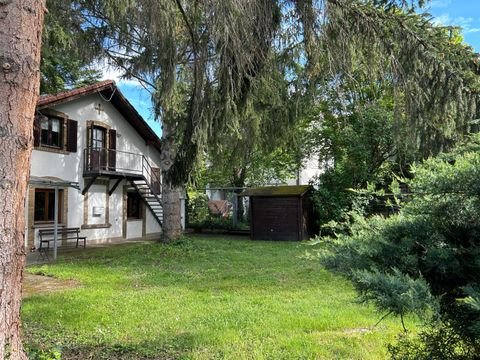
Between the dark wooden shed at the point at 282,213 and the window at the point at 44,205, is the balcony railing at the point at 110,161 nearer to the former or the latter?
the window at the point at 44,205

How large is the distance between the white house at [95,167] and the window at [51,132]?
12mm

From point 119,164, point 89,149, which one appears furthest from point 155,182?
point 89,149

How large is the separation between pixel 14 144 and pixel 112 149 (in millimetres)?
14702

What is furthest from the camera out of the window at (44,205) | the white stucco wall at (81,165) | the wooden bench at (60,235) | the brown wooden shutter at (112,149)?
the brown wooden shutter at (112,149)

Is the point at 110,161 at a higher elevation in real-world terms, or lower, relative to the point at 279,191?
higher

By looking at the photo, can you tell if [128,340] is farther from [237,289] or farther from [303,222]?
[303,222]

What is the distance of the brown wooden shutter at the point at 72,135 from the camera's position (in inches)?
591

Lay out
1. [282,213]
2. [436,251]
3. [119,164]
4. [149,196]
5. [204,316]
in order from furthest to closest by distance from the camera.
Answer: [149,196] → [119,164] → [282,213] → [204,316] → [436,251]

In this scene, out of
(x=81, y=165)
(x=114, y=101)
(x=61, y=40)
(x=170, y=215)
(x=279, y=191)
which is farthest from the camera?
(x=114, y=101)

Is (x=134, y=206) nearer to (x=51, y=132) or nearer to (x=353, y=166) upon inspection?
(x=51, y=132)

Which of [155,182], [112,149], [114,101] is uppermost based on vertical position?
[114,101]

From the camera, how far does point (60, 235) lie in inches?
563

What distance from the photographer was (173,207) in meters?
13.1

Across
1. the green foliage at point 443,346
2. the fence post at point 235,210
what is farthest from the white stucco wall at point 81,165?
the green foliage at point 443,346
